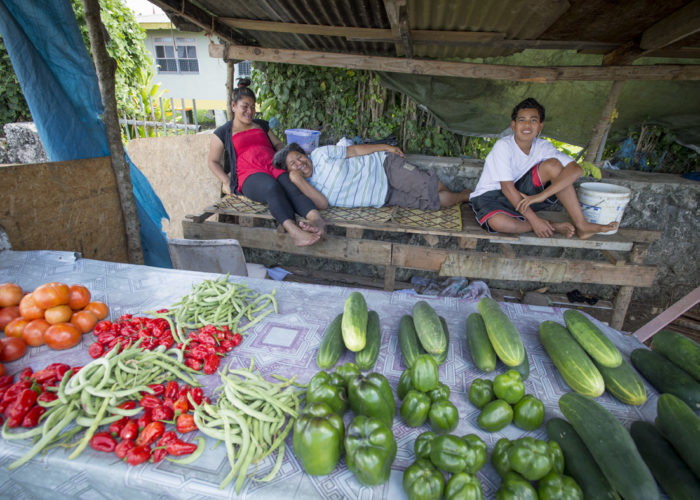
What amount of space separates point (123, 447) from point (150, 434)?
0.33ft

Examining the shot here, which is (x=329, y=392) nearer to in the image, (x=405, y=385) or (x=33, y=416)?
(x=405, y=385)

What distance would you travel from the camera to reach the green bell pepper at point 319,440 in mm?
1278

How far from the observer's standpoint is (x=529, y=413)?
5.06 feet

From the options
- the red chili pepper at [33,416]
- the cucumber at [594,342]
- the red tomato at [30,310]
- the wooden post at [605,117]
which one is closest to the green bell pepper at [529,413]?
the cucumber at [594,342]

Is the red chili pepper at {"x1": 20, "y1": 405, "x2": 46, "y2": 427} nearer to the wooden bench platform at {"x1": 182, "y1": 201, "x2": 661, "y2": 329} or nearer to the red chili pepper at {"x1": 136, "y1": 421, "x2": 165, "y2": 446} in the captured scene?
the red chili pepper at {"x1": 136, "y1": 421, "x2": 165, "y2": 446}

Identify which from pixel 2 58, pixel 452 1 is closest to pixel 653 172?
pixel 452 1

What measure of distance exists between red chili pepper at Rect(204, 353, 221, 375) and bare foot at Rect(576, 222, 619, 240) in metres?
3.55

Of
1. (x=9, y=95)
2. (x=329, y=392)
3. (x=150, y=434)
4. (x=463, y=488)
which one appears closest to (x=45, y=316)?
(x=150, y=434)

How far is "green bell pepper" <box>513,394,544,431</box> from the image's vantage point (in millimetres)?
1545

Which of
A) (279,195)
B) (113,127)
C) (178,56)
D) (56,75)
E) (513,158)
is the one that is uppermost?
(178,56)

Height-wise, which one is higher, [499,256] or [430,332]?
[430,332]

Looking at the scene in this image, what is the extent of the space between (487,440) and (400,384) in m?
0.42

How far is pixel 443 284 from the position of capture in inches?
194

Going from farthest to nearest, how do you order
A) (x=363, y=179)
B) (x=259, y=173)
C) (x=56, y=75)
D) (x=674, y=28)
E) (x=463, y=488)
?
(x=363, y=179) → (x=259, y=173) → (x=674, y=28) → (x=56, y=75) → (x=463, y=488)
